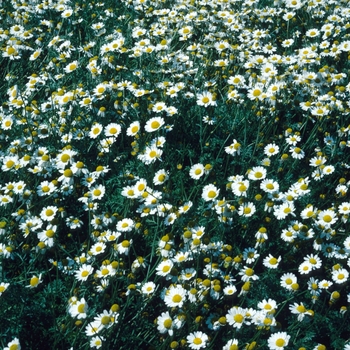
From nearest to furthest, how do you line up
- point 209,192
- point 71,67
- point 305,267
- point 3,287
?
point 3,287 < point 305,267 < point 209,192 < point 71,67

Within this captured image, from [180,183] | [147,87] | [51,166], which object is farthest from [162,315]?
[147,87]

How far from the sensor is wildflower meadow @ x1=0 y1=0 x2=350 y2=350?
2.75 metres

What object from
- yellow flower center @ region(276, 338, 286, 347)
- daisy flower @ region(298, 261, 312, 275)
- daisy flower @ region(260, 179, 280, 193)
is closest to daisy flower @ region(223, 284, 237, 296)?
yellow flower center @ region(276, 338, 286, 347)

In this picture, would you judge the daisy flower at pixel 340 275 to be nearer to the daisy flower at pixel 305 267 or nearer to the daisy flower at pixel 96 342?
the daisy flower at pixel 305 267

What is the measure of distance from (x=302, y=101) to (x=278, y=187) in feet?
3.61

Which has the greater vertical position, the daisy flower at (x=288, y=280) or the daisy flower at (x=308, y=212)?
the daisy flower at (x=308, y=212)

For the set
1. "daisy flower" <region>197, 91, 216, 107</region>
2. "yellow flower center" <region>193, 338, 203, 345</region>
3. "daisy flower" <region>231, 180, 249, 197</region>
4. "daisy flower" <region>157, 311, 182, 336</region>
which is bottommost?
"yellow flower center" <region>193, 338, 203, 345</region>

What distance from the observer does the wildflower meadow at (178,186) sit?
2.75m

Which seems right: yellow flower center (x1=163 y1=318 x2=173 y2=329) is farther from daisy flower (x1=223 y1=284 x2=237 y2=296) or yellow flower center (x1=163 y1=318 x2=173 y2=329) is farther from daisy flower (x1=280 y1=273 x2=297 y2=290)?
daisy flower (x1=280 y1=273 x2=297 y2=290)

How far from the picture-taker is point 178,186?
140 inches

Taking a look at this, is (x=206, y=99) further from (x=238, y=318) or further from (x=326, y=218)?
(x=238, y=318)

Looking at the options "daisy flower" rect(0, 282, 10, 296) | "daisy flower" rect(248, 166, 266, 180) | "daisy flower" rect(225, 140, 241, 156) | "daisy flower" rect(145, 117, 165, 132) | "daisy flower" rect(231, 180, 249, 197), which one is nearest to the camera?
"daisy flower" rect(0, 282, 10, 296)

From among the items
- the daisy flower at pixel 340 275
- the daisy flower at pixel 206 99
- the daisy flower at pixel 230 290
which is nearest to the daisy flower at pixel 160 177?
the daisy flower at pixel 206 99

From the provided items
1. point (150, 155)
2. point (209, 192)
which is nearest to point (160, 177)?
point (150, 155)
